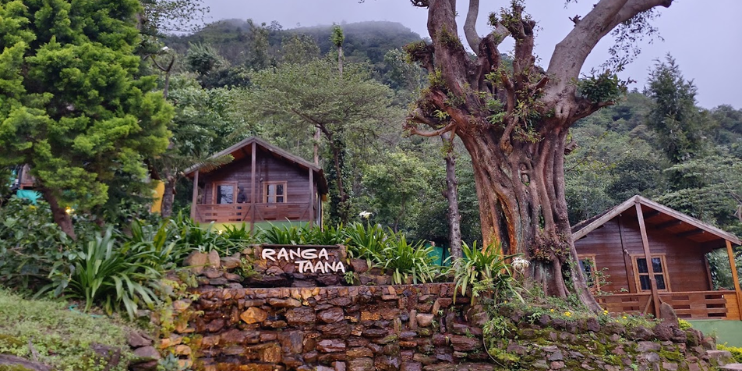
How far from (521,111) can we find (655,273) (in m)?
8.90

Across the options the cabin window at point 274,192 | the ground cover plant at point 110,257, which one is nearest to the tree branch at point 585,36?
the ground cover plant at point 110,257

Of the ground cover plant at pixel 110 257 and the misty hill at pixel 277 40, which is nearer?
the ground cover plant at pixel 110 257

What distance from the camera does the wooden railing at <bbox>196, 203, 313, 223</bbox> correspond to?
15938 mm

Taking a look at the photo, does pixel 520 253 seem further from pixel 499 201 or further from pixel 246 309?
pixel 246 309

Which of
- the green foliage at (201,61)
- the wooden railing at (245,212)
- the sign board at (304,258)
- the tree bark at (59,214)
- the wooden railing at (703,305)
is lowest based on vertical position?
the wooden railing at (703,305)

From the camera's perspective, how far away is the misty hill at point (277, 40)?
156 ft

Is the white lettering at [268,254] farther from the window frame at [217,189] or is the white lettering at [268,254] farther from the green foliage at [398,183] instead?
the green foliage at [398,183]

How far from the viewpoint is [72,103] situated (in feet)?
19.2

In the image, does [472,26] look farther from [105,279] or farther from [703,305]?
[703,305]

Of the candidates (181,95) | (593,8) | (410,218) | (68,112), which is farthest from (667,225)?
(181,95)

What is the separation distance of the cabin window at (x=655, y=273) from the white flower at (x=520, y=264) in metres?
8.08

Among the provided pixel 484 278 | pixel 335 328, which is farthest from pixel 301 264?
pixel 484 278

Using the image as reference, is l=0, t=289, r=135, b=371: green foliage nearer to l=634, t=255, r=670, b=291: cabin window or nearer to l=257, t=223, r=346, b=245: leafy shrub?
l=257, t=223, r=346, b=245: leafy shrub

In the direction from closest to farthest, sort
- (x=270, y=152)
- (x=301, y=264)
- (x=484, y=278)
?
(x=484, y=278)
(x=301, y=264)
(x=270, y=152)
